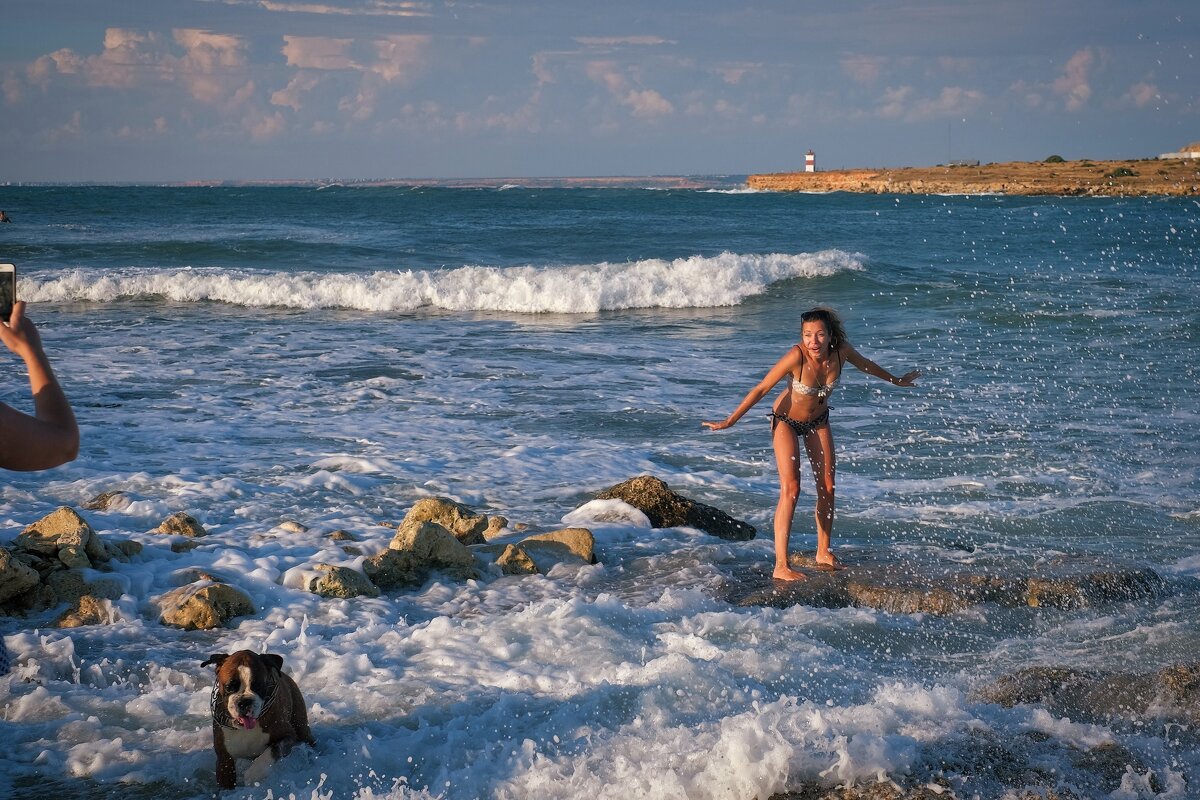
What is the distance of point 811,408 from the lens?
6555 mm

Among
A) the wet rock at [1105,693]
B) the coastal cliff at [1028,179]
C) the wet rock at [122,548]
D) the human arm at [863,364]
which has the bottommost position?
the wet rock at [1105,693]

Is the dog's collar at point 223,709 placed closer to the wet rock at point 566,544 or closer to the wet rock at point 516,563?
the wet rock at point 516,563

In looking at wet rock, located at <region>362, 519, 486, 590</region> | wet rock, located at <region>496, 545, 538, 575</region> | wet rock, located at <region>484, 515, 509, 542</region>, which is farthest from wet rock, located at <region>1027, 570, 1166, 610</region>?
wet rock, located at <region>484, 515, 509, 542</region>

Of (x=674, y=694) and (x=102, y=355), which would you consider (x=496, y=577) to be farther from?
(x=102, y=355)

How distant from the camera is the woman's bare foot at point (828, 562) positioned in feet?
20.5

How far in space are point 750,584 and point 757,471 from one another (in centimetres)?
270

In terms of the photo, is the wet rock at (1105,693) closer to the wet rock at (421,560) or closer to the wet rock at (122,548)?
the wet rock at (421,560)

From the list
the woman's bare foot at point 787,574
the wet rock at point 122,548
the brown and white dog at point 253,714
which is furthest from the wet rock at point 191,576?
the woman's bare foot at point 787,574

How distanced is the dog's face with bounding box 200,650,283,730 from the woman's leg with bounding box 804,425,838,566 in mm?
3687

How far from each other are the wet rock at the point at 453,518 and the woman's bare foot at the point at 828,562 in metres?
2.08

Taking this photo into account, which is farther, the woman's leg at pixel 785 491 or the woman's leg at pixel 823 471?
the woman's leg at pixel 823 471

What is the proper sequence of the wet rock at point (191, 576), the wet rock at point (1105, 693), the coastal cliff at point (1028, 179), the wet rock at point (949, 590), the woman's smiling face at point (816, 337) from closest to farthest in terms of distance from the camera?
the wet rock at point (1105, 693)
the wet rock at point (949, 590)
the wet rock at point (191, 576)
the woman's smiling face at point (816, 337)
the coastal cliff at point (1028, 179)

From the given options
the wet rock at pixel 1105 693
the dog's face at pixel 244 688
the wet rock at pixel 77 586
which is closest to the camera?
the dog's face at pixel 244 688

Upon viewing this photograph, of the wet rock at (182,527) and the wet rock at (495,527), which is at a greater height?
the wet rock at (182,527)
